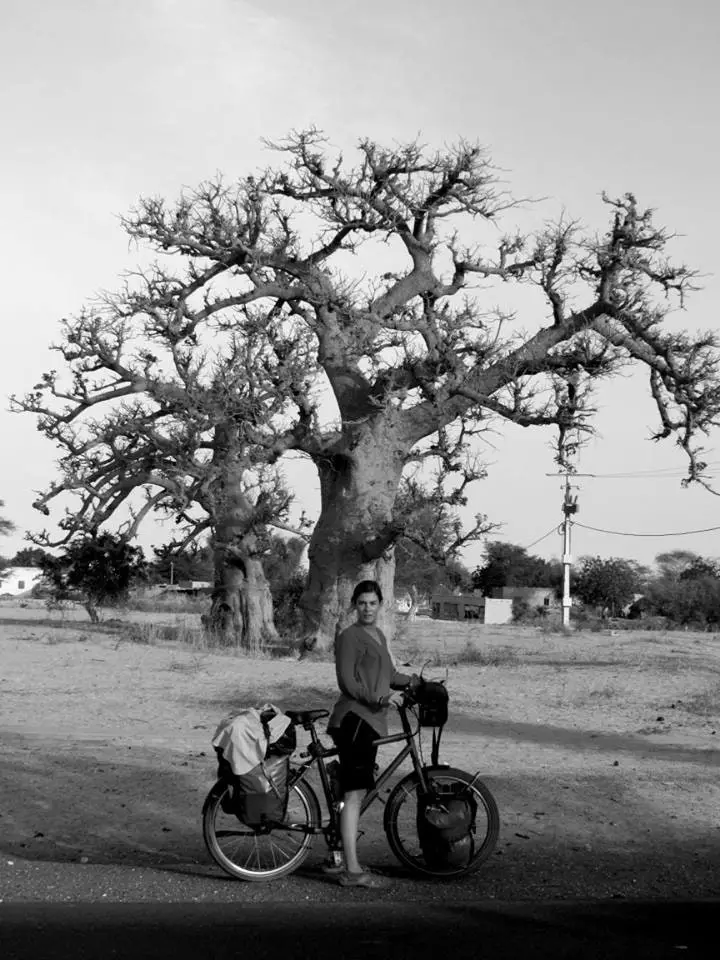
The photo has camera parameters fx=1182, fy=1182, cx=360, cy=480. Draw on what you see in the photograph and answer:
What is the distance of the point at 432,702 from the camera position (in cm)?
582

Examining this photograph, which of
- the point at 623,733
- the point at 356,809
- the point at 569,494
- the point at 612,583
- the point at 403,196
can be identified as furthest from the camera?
the point at 612,583

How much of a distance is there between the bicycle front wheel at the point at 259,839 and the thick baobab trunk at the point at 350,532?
12.0 metres

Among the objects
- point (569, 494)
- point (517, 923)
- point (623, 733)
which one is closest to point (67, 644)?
point (623, 733)

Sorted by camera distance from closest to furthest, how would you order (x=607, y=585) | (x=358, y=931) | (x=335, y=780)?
(x=358, y=931), (x=335, y=780), (x=607, y=585)

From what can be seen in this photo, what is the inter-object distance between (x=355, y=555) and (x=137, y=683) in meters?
5.00

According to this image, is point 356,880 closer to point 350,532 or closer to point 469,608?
point 350,532

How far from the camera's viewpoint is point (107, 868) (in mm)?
5789

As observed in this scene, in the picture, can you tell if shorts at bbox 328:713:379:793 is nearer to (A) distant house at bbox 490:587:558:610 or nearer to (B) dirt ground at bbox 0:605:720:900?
(B) dirt ground at bbox 0:605:720:900

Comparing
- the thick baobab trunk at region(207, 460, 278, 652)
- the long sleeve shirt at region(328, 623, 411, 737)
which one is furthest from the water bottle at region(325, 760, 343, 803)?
the thick baobab trunk at region(207, 460, 278, 652)

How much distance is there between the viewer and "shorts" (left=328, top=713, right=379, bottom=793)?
5.69 m

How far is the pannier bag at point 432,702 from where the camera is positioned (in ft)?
19.0

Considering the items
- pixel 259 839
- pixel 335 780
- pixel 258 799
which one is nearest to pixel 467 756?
pixel 335 780

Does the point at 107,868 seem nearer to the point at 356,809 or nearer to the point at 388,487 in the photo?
the point at 356,809

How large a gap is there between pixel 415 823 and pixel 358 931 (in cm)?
101
